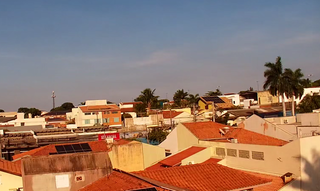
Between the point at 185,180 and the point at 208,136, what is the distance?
1799cm

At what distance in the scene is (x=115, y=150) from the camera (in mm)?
25734

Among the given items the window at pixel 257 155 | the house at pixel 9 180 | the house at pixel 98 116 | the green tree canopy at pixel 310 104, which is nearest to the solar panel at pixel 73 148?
the house at pixel 9 180

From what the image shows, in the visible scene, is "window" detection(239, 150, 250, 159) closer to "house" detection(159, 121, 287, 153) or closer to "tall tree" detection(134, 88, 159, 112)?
"house" detection(159, 121, 287, 153)

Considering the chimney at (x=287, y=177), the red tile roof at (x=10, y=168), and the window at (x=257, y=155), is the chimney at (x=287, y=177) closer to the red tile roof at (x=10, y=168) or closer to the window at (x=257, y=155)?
the window at (x=257, y=155)

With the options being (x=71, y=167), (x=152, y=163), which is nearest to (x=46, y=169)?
(x=71, y=167)

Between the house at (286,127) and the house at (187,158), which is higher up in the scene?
the house at (286,127)

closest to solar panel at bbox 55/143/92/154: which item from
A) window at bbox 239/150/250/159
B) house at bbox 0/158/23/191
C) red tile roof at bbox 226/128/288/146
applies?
house at bbox 0/158/23/191

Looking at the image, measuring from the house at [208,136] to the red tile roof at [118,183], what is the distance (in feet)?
54.7

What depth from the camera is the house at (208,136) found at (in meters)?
33.9

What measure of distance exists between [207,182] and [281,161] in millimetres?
8453

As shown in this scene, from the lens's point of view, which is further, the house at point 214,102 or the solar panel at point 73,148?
the house at point 214,102

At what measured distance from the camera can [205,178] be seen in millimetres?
18422

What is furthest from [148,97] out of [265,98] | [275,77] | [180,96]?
[275,77]

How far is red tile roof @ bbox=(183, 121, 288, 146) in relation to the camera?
33.6m
